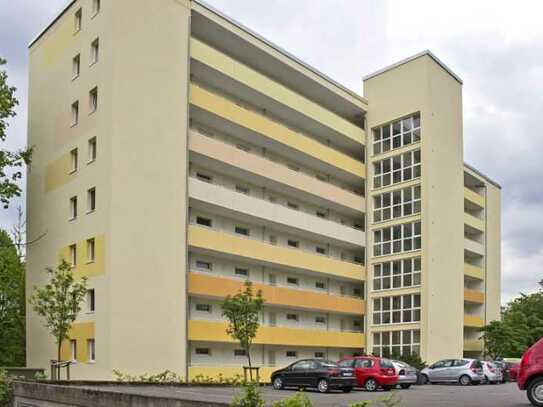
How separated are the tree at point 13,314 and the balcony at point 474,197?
33.0 metres

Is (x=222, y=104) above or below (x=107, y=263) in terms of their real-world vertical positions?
above

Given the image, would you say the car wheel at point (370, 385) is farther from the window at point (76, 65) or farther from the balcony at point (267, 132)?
the window at point (76, 65)

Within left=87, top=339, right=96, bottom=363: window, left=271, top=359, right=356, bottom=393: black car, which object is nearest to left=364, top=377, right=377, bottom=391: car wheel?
left=271, top=359, right=356, bottom=393: black car

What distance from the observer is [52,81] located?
37.8m

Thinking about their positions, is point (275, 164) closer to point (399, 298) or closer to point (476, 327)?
point (399, 298)

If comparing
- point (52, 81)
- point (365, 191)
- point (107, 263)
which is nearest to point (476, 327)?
point (365, 191)

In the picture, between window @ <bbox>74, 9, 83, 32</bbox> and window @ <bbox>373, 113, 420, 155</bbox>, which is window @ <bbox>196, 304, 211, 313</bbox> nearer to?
window @ <bbox>74, 9, 83, 32</bbox>

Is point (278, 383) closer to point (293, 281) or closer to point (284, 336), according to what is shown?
Answer: point (284, 336)

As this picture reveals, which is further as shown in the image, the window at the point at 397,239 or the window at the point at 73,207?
the window at the point at 397,239

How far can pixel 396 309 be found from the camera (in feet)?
150

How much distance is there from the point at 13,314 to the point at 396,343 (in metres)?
25.1

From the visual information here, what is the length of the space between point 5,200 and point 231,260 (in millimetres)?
12818

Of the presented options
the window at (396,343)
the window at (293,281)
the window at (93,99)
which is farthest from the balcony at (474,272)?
the window at (93,99)

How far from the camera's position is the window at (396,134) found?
153 ft
